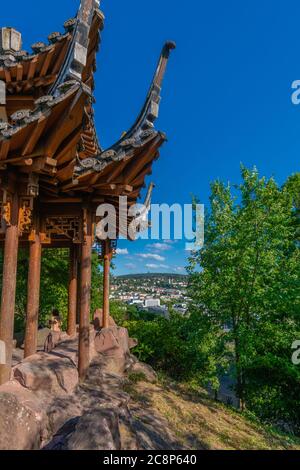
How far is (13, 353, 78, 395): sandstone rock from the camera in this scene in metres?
5.27

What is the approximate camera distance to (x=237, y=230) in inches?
420

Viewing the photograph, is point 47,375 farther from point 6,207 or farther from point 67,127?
point 67,127

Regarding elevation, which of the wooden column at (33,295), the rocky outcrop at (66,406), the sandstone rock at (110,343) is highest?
the wooden column at (33,295)

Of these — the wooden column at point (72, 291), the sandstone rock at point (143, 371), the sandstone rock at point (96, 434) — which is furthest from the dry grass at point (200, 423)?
the wooden column at point (72, 291)

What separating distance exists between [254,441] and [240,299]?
4.33m

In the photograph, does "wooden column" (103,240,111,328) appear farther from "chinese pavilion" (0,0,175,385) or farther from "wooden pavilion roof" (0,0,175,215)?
"chinese pavilion" (0,0,175,385)

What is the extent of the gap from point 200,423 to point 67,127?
634 centimetres

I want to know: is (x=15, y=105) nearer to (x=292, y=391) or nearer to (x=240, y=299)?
(x=240, y=299)

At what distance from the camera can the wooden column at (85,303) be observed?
6.65 m

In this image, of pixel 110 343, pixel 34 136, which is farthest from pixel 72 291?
pixel 34 136

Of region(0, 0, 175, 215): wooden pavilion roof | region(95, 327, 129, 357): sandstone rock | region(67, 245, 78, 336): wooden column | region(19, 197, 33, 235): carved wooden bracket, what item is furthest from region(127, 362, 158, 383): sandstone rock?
region(19, 197, 33, 235): carved wooden bracket

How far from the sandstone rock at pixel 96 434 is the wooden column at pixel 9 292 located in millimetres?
2092

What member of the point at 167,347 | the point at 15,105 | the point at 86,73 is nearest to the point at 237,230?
the point at 167,347

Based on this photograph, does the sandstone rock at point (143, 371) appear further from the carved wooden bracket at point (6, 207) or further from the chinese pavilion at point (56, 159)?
the carved wooden bracket at point (6, 207)
